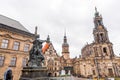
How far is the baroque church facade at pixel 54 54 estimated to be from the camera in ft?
69.2

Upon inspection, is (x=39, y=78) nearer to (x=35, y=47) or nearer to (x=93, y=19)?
(x=35, y=47)

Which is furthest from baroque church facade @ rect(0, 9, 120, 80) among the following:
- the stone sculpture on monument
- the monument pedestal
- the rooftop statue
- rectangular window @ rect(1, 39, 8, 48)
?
the monument pedestal

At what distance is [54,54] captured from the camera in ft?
137

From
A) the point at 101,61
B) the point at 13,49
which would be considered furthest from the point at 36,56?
the point at 101,61

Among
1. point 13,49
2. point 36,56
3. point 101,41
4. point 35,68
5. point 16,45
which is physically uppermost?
point 101,41

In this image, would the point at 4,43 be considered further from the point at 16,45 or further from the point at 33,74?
the point at 33,74

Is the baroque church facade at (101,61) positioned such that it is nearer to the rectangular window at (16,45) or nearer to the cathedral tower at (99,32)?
the cathedral tower at (99,32)

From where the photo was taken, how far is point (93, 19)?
53.5 meters

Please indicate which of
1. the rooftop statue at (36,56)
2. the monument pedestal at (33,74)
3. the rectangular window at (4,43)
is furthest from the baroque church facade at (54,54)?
the monument pedestal at (33,74)

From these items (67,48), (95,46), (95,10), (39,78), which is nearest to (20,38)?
(39,78)

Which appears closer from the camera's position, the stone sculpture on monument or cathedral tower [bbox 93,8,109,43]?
the stone sculpture on monument

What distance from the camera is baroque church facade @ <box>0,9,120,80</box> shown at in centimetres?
2109

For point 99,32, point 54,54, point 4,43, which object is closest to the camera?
point 4,43

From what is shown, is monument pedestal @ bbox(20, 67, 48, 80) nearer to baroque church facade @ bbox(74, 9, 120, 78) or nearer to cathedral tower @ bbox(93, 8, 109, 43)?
baroque church facade @ bbox(74, 9, 120, 78)
